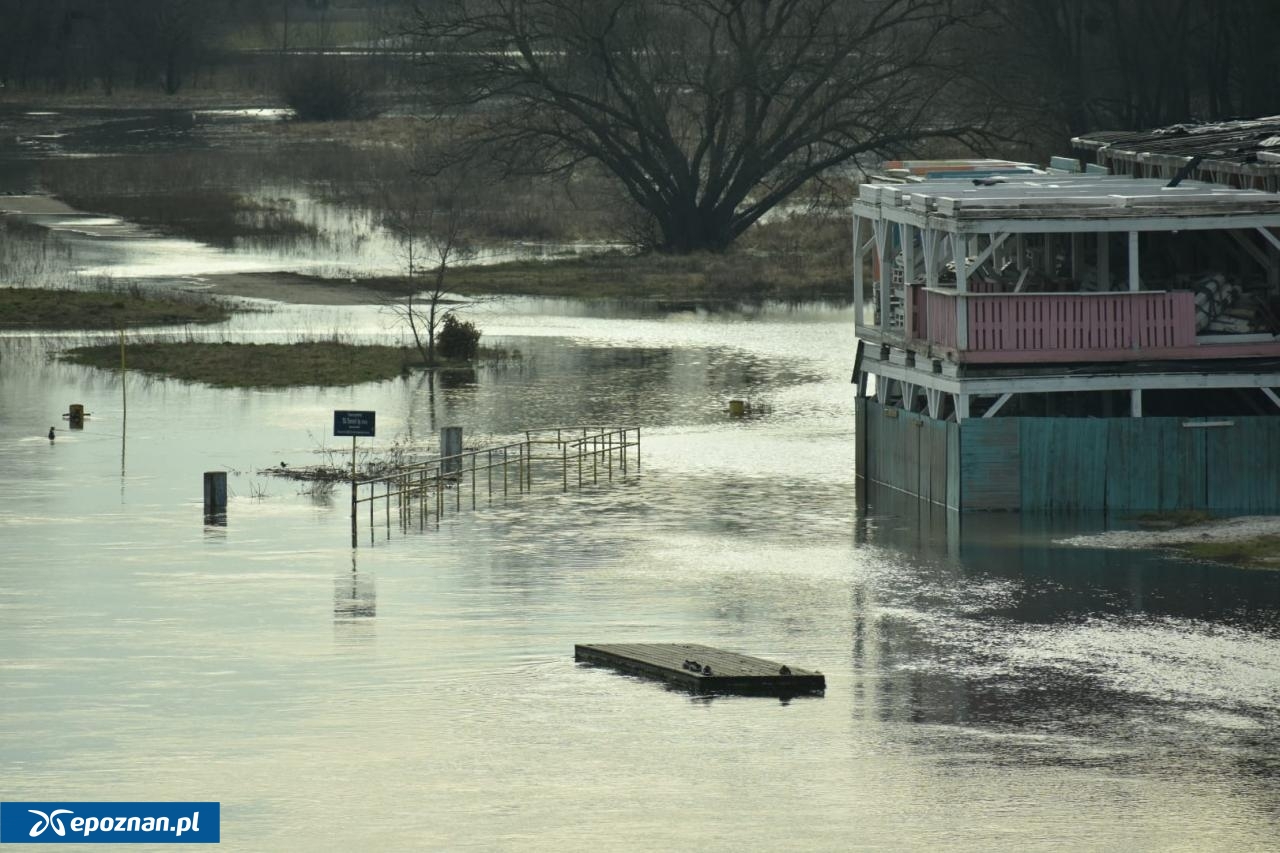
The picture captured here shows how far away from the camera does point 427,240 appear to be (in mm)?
91625

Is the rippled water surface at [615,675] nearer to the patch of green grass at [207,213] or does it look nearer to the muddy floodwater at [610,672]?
the muddy floodwater at [610,672]

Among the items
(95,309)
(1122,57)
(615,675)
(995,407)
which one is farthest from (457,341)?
(1122,57)

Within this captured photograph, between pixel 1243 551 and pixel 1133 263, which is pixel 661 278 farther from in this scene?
pixel 1243 551

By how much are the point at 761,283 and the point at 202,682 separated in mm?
55184

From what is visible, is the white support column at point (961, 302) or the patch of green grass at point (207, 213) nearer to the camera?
the white support column at point (961, 302)

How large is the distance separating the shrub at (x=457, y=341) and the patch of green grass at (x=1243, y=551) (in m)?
30.3

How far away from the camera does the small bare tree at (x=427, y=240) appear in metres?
68.8

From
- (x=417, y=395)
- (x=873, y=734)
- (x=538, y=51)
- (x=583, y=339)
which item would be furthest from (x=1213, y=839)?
(x=538, y=51)

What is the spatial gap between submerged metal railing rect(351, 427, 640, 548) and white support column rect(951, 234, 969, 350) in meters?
8.95

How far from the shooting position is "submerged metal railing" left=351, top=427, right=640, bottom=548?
42125 mm

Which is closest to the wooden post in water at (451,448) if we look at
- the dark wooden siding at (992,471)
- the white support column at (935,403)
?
the white support column at (935,403)

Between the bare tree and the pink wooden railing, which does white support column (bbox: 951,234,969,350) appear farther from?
the bare tree

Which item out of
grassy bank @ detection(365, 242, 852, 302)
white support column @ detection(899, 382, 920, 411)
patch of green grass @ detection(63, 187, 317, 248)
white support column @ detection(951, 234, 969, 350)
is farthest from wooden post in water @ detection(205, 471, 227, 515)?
patch of green grass @ detection(63, 187, 317, 248)

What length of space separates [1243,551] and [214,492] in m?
17.7
